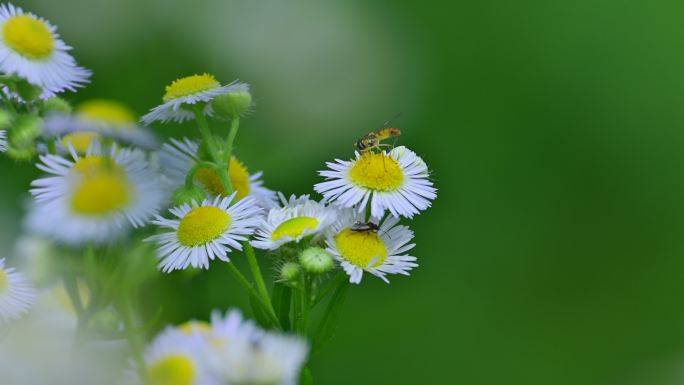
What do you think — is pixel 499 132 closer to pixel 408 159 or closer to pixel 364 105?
pixel 364 105

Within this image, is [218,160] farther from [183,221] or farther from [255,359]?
[255,359]

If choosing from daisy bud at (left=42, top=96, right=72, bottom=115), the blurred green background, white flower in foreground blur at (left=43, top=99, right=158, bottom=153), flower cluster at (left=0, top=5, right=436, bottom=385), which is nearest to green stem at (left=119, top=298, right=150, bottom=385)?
flower cluster at (left=0, top=5, right=436, bottom=385)

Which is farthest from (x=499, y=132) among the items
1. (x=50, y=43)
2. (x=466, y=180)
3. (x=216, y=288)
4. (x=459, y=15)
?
(x=50, y=43)

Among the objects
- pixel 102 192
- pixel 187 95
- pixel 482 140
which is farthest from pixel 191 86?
pixel 482 140

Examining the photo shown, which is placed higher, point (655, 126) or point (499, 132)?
point (655, 126)

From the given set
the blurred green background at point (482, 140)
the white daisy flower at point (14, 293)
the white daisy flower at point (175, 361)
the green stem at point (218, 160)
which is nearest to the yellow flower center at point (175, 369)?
the white daisy flower at point (175, 361)

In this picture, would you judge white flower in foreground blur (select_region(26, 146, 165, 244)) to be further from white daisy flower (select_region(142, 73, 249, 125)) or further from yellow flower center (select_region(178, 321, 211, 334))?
white daisy flower (select_region(142, 73, 249, 125))

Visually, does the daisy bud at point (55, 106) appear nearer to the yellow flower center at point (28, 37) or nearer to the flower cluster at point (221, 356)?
the yellow flower center at point (28, 37)
